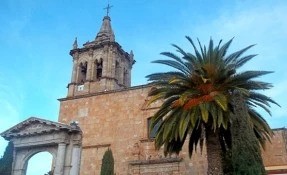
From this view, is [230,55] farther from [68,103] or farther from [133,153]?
[68,103]

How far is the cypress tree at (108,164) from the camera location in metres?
22.5

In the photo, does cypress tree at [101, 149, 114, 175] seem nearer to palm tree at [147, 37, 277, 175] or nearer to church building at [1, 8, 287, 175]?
church building at [1, 8, 287, 175]

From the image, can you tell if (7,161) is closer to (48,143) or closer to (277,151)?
(48,143)

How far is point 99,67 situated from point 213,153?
17417 millimetres

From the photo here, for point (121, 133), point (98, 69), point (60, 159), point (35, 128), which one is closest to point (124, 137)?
point (121, 133)

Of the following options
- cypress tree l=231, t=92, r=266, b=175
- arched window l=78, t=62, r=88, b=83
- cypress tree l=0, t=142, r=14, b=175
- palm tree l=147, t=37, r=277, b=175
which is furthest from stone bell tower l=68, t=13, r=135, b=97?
cypress tree l=231, t=92, r=266, b=175

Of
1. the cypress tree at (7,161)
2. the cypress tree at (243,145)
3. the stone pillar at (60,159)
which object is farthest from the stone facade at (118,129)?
the cypress tree at (243,145)

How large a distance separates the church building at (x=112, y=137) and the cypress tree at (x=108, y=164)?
4.98ft

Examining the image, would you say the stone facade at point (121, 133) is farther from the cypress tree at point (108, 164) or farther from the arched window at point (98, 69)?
the arched window at point (98, 69)

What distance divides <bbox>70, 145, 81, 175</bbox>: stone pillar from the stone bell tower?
569 centimetres

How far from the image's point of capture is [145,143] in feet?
80.0

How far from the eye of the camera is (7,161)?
27391 millimetres

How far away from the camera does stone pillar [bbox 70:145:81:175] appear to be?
25.4 metres

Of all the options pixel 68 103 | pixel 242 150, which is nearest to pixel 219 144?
pixel 242 150
